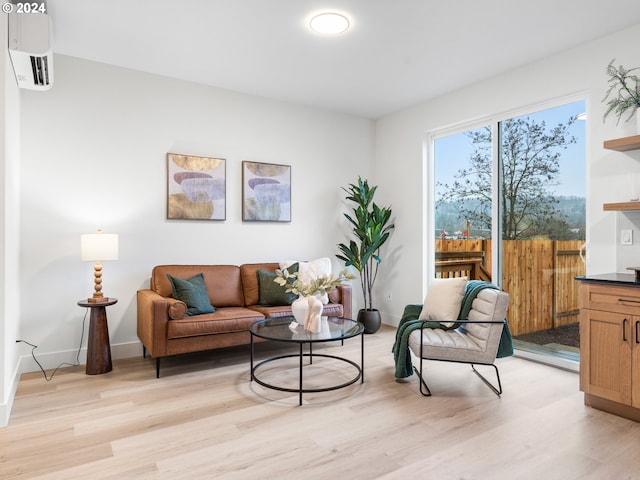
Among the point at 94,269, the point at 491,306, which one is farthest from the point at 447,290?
the point at 94,269

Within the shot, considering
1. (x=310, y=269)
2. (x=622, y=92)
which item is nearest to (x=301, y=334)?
(x=310, y=269)

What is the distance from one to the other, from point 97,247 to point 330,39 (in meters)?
2.60

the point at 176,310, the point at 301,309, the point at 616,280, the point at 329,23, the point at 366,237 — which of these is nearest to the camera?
the point at 616,280

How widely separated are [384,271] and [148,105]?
3494 millimetres

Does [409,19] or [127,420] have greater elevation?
[409,19]

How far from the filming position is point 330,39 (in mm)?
3430

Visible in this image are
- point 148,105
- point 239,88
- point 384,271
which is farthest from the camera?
point 384,271

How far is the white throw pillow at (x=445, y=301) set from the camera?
10.6 feet

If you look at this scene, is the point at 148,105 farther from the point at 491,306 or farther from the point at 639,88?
the point at 639,88

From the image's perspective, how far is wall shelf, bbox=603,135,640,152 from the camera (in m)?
2.96

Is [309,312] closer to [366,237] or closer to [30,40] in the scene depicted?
[366,237]

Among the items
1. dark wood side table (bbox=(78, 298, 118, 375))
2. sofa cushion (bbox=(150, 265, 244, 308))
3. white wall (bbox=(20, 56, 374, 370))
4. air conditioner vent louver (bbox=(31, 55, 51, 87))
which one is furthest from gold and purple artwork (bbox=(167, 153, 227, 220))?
air conditioner vent louver (bbox=(31, 55, 51, 87))

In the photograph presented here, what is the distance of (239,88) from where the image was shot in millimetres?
4574

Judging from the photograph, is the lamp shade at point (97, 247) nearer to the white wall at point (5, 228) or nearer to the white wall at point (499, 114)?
the white wall at point (5, 228)
